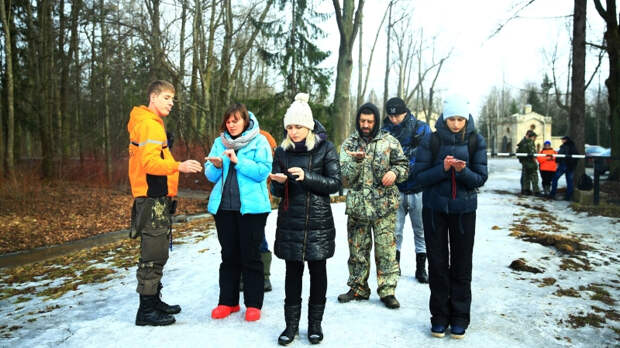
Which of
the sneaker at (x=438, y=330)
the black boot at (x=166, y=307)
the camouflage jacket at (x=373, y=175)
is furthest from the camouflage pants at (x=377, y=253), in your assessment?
the black boot at (x=166, y=307)

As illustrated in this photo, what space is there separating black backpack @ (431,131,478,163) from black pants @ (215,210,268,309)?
5.25ft

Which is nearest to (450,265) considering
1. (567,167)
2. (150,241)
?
(150,241)

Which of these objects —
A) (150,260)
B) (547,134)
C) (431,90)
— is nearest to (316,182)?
(150,260)

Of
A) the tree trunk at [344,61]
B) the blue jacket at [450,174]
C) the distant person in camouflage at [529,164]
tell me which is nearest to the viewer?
the blue jacket at [450,174]

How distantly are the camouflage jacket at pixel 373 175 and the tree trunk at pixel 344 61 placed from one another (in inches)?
408

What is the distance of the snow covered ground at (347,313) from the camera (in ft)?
11.0

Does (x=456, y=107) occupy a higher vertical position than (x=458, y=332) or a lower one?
higher

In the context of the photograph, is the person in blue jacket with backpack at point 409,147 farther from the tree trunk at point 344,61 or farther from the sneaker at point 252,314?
the tree trunk at point 344,61

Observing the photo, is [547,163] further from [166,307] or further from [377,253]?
[166,307]

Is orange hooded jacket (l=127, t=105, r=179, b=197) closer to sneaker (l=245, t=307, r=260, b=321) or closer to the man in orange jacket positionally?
the man in orange jacket

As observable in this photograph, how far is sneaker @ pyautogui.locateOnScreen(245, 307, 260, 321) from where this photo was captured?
371 centimetres

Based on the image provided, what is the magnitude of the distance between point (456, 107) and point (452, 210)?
0.86 m

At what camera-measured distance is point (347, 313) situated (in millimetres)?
3875

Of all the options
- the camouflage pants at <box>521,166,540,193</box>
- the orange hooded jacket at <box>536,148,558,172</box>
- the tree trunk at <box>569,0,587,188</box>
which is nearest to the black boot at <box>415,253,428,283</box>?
the orange hooded jacket at <box>536,148,558,172</box>
